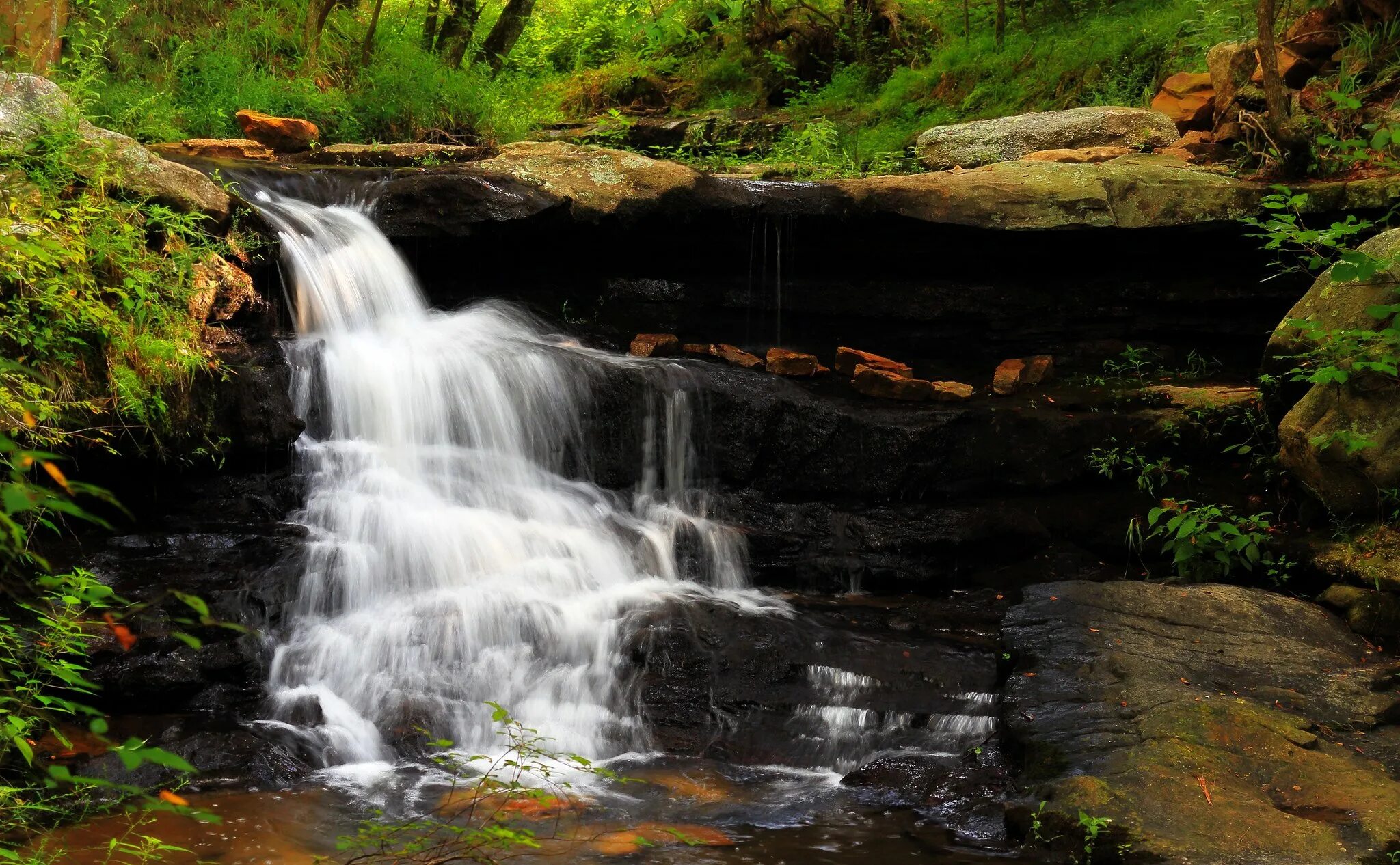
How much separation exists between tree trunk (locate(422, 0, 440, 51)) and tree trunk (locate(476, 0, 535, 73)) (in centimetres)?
64

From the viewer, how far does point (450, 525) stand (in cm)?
640

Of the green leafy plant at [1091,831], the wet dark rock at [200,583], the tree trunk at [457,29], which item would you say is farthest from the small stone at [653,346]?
the tree trunk at [457,29]

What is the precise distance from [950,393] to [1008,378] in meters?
0.65

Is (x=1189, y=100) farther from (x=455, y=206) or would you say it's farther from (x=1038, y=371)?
(x=455, y=206)

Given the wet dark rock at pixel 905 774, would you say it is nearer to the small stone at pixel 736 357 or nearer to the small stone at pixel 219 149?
the small stone at pixel 736 357

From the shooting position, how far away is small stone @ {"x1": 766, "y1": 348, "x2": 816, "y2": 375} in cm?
826

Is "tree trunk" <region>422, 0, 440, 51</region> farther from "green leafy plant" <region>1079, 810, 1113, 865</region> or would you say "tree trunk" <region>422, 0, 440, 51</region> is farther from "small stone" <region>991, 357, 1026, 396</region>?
"green leafy plant" <region>1079, 810, 1113, 865</region>

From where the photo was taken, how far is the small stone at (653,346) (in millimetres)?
8312

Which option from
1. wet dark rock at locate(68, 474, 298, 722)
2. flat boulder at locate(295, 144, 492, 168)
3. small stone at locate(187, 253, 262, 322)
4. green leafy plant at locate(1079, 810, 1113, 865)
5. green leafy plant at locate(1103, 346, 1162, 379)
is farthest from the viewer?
flat boulder at locate(295, 144, 492, 168)

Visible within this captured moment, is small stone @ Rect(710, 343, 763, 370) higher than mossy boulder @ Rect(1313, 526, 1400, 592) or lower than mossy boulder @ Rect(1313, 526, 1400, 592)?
higher

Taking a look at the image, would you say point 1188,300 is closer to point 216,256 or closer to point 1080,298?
point 1080,298

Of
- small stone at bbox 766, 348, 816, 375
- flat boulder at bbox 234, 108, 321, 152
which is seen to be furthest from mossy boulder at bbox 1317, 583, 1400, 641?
flat boulder at bbox 234, 108, 321, 152

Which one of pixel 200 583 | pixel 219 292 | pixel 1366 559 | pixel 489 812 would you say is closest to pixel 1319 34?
pixel 1366 559

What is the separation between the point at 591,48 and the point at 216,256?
1132 cm
